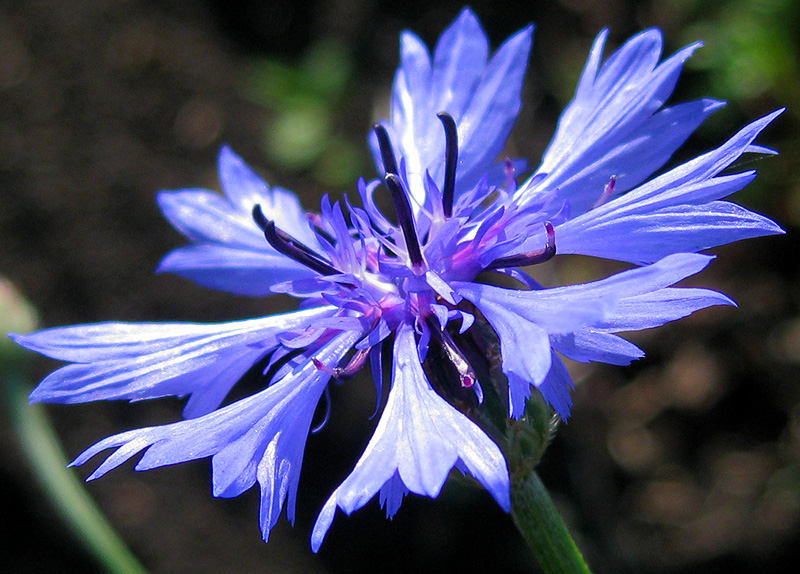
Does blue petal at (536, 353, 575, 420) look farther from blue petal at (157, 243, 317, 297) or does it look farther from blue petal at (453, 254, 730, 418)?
blue petal at (157, 243, 317, 297)

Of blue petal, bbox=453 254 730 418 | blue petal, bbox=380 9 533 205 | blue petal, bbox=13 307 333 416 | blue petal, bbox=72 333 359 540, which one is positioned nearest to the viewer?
blue petal, bbox=453 254 730 418

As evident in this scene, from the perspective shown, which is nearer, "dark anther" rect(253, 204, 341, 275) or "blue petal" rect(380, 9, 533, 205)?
"dark anther" rect(253, 204, 341, 275)

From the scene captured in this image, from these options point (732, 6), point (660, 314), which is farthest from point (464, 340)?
point (732, 6)

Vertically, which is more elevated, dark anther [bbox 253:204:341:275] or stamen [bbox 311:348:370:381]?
dark anther [bbox 253:204:341:275]

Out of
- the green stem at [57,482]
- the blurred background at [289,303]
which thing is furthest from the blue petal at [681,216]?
the blurred background at [289,303]

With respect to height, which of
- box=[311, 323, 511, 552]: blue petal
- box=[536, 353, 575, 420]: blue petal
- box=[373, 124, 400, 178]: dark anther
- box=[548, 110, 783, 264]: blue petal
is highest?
box=[373, 124, 400, 178]: dark anther

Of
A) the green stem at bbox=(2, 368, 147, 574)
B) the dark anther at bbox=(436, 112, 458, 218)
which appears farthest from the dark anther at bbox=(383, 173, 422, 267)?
the green stem at bbox=(2, 368, 147, 574)

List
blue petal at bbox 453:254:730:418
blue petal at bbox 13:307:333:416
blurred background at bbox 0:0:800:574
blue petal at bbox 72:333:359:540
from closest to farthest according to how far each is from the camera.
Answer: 1. blue petal at bbox 453:254:730:418
2. blue petal at bbox 72:333:359:540
3. blue petal at bbox 13:307:333:416
4. blurred background at bbox 0:0:800:574
